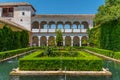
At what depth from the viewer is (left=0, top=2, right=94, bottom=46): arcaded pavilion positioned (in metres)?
60.8

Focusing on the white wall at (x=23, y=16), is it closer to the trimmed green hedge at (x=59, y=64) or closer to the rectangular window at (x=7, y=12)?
the rectangular window at (x=7, y=12)

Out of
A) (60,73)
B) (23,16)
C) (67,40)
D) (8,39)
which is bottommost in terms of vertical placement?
(60,73)

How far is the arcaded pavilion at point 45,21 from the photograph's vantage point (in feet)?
199

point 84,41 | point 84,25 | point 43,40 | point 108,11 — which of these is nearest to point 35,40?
point 43,40

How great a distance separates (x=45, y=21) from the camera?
6200 centimetres

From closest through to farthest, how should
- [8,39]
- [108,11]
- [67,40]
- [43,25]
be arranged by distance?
[8,39], [108,11], [67,40], [43,25]

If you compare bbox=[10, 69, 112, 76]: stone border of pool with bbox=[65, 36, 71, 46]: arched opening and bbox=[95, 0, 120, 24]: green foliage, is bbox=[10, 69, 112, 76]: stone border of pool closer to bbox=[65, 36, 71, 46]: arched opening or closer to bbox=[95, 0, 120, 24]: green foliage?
bbox=[95, 0, 120, 24]: green foliage

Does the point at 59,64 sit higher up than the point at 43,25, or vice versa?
the point at 43,25

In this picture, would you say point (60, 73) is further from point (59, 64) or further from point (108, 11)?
point (108, 11)

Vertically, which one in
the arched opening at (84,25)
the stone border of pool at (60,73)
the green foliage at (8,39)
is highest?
the arched opening at (84,25)

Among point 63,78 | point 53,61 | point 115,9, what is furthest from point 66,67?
point 115,9

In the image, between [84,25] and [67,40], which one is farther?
[84,25]

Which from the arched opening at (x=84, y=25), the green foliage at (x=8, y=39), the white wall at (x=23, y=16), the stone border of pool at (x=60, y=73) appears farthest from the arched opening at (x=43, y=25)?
the stone border of pool at (x=60, y=73)

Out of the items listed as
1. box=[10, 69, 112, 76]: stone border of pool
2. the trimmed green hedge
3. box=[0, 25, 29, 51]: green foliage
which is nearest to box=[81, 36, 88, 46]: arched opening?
box=[0, 25, 29, 51]: green foliage
